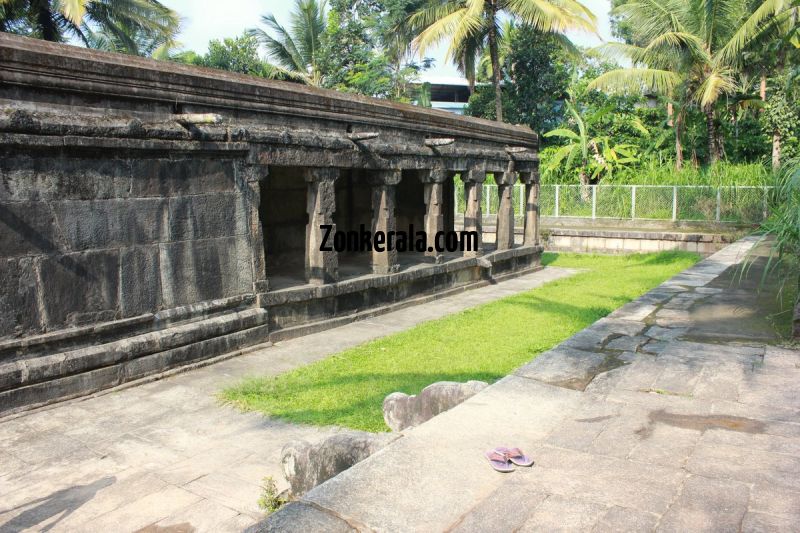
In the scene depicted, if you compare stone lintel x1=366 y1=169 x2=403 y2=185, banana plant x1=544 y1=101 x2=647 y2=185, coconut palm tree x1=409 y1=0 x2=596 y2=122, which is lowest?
stone lintel x1=366 y1=169 x2=403 y2=185

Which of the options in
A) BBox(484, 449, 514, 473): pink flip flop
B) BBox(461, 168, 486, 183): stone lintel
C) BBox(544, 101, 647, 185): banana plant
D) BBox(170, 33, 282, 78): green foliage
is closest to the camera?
BBox(484, 449, 514, 473): pink flip flop

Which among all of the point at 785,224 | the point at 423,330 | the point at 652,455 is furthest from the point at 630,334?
the point at 423,330

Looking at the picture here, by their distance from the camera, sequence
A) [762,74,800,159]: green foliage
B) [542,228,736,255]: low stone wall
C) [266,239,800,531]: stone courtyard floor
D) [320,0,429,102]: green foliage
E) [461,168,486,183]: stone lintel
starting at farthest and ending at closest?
[320,0,429,102]: green foliage
[762,74,800,159]: green foliage
[542,228,736,255]: low stone wall
[461,168,486,183]: stone lintel
[266,239,800,531]: stone courtyard floor

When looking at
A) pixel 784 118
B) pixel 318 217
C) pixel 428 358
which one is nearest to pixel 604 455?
pixel 428 358

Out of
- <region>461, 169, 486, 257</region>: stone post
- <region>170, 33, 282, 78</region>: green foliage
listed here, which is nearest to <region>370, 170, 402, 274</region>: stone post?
<region>461, 169, 486, 257</region>: stone post

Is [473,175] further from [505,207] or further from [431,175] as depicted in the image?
[505,207]

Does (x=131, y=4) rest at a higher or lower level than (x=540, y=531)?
higher

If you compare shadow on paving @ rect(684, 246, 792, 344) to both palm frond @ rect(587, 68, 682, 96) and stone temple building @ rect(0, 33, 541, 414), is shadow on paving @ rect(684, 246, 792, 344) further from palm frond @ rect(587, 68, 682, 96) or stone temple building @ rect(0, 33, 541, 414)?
palm frond @ rect(587, 68, 682, 96)

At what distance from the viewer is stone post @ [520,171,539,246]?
563 inches

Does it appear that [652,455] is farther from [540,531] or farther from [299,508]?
[299,508]

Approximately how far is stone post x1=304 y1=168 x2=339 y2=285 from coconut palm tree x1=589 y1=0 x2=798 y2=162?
13.6 metres

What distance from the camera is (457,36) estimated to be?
19.8 m

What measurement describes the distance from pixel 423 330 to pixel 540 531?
19.7 feet

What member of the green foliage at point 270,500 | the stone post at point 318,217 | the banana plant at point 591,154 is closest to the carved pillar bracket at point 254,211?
the stone post at point 318,217
